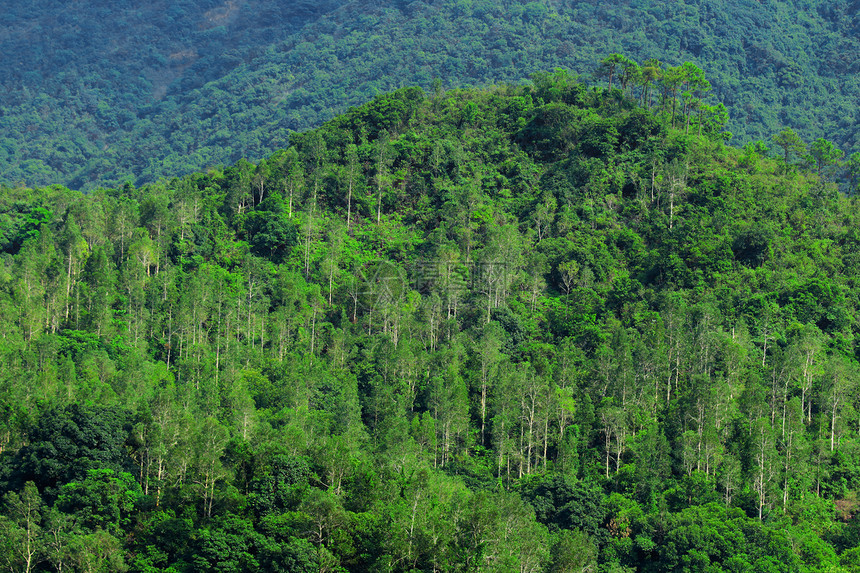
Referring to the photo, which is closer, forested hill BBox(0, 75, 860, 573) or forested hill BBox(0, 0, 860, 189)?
forested hill BBox(0, 75, 860, 573)

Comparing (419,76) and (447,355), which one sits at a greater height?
(419,76)

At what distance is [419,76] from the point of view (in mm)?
164250

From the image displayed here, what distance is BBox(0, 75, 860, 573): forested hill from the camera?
49.2 m

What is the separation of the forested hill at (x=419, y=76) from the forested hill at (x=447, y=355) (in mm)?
54756

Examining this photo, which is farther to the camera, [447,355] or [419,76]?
[419,76]

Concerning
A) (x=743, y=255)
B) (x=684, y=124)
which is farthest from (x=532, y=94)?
(x=743, y=255)

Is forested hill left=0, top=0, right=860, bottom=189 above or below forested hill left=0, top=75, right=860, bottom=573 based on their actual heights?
above

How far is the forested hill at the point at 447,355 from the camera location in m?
49.2

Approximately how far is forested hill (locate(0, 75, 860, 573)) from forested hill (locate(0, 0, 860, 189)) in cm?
5476

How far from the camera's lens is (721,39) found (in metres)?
161

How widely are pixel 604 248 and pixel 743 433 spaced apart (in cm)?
2412

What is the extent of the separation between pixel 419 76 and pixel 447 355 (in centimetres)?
10241

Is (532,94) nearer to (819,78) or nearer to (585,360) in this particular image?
(585,360)

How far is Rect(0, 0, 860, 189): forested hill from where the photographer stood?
499 feet
